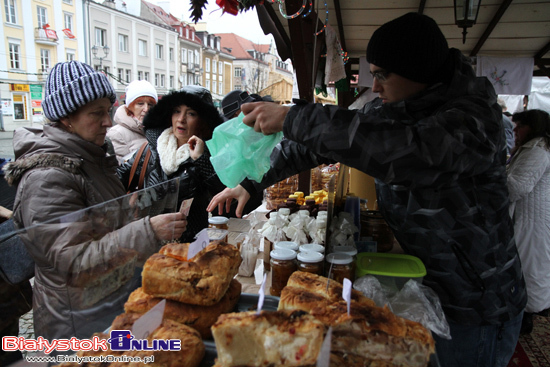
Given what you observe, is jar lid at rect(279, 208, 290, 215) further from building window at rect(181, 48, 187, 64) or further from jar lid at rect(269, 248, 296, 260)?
building window at rect(181, 48, 187, 64)

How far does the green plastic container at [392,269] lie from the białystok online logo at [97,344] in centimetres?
80

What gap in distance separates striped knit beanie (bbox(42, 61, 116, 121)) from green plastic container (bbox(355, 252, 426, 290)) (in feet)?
5.39

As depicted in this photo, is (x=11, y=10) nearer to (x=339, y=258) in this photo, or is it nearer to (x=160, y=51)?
(x=160, y=51)

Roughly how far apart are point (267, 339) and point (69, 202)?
1.26 metres

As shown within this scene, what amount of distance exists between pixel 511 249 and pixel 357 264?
2.02ft

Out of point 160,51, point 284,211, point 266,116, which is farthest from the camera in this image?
point 160,51

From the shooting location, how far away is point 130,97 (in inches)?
156

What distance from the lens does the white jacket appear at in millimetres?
3533

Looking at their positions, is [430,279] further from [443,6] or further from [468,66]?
[443,6]

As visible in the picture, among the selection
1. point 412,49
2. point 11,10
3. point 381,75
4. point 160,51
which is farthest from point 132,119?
point 160,51

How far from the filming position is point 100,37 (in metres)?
29.3

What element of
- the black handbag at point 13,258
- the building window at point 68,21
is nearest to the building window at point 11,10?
the building window at point 68,21

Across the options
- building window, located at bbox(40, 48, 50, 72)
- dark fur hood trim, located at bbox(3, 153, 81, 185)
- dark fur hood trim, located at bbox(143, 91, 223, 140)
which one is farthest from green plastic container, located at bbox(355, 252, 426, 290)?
building window, located at bbox(40, 48, 50, 72)

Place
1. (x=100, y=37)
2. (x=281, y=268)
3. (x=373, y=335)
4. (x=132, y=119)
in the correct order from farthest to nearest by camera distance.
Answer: (x=100, y=37) → (x=132, y=119) → (x=281, y=268) → (x=373, y=335)
